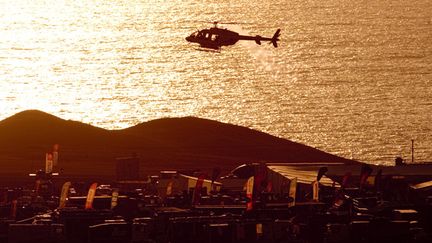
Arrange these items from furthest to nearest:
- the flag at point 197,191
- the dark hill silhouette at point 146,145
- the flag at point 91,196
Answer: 1. the dark hill silhouette at point 146,145
2. the flag at point 197,191
3. the flag at point 91,196

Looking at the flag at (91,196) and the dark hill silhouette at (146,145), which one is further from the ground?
the dark hill silhouette at (146,145)

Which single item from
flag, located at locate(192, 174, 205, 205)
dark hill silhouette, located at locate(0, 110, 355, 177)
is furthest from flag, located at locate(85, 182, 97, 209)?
dark hill silhouette, located at locate(0, 110, 355, 177)

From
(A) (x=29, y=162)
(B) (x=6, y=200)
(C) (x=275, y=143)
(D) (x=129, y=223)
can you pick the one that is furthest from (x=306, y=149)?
(D) (x=129, y=223)

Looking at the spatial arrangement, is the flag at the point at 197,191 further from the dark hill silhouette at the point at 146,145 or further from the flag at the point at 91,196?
the dark hill silhouette at the point at 146,145

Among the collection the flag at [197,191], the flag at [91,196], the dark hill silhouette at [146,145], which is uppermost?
the dark hill silhouette at [146,145]

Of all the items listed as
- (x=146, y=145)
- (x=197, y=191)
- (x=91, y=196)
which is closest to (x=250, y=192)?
(x=197, y=191)

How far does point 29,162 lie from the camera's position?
507 ft

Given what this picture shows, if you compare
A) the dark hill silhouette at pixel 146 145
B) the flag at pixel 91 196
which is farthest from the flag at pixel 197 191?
the dark hill silhouette at pixel 146 145

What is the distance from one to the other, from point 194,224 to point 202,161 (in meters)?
100

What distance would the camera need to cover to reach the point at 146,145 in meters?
176

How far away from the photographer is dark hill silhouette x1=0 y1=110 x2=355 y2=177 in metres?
158

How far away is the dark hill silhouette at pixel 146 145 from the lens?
519 ft

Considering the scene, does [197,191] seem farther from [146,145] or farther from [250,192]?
[146,145]

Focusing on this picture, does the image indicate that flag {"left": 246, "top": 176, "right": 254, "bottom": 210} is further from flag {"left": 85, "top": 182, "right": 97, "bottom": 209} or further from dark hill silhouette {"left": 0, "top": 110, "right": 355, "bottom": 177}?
dark hill silhouette {"left": 0, "top": 110, "right": 355, "bottom": 177}
